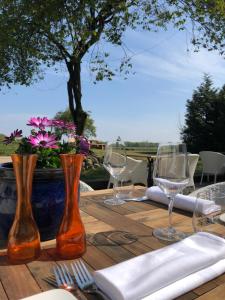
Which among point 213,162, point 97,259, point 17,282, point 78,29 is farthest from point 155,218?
point 213,162

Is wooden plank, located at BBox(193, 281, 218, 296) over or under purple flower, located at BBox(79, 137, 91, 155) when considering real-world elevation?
under

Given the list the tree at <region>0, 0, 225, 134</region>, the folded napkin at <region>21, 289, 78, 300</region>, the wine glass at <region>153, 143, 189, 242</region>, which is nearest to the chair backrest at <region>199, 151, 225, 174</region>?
the tree at <region>0, 0, 225, 134</region>

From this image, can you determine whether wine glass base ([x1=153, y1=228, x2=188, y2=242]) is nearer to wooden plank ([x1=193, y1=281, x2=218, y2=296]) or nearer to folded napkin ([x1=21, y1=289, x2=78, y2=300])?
wooden plank ([x1=193, y1=281, x2=218, y2=296])

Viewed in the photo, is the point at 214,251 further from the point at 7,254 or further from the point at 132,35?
the point at 132,35

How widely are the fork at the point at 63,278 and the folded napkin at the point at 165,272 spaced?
0.23 feet

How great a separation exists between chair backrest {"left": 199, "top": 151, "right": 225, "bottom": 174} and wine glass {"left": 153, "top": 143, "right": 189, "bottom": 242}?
601 centimetres

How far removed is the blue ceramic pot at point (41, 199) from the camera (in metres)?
0.95

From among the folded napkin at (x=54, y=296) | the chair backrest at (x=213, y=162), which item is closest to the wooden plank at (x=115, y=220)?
the folded napkin at (x=54, y=296)

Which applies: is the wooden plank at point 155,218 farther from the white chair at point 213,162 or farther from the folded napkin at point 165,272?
the white chair at point 213,162

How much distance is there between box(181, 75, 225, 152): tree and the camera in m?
10.5

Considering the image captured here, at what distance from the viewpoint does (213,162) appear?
22.3 feet

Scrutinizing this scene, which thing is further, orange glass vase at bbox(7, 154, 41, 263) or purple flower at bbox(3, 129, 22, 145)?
purple flower at bbox(3, 129, 22, 145)

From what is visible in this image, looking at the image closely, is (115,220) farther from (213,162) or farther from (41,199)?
(213,162)

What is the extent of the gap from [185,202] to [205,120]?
10.1 m
